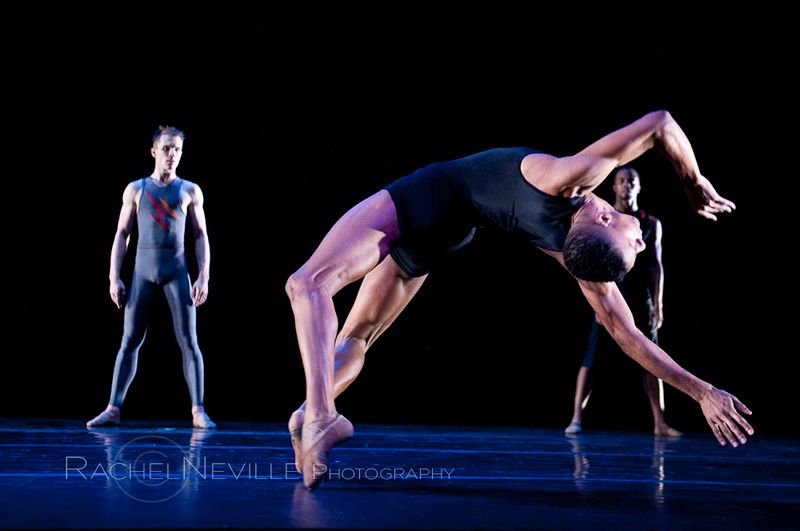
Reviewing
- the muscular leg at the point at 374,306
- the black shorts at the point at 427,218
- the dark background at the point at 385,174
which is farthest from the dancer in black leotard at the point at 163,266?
the black shorts at the point at 427,218

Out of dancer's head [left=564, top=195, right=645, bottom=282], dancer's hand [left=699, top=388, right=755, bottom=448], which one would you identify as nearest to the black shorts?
dancer's head [left=564, top=195, right=645, bottom=282]

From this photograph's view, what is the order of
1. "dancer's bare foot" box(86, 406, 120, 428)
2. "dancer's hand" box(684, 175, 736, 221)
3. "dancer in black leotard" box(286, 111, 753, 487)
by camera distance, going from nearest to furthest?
"dancer in black leotard" box(286, 111, 753, 487), "dancer's hand" box(684, 175, 736, 221), "dancer's bare foot" box(86, 406, 120, 428)

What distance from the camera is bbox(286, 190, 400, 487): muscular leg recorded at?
202cm

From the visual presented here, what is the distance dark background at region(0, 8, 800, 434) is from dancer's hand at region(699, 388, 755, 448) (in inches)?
143

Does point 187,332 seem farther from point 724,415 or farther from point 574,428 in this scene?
point 724,415

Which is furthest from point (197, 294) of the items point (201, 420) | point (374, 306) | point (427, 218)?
point (427, 218)

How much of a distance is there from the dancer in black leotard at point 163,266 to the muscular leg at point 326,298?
2369 millimetres

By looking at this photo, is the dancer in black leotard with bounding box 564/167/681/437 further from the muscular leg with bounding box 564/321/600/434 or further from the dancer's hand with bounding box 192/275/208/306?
the dancer's hand with bounding box 192/275/208/306

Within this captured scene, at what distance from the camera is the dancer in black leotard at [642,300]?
4.73 meters

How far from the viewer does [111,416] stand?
432 centimetres

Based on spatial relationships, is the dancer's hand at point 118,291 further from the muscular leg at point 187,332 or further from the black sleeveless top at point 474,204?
the black sleeveless top at point 474,204

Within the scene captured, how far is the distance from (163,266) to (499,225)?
8.26 feet

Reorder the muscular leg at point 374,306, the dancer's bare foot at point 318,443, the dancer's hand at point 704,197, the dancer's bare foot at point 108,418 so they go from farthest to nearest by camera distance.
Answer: the dancer's bare foot at point 108,418 → the muscular leg at point 374,306 → the dancer's hand at point 704,197 → the dancer's bare foot at point 318,443

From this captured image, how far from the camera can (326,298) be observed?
84.3 inches
